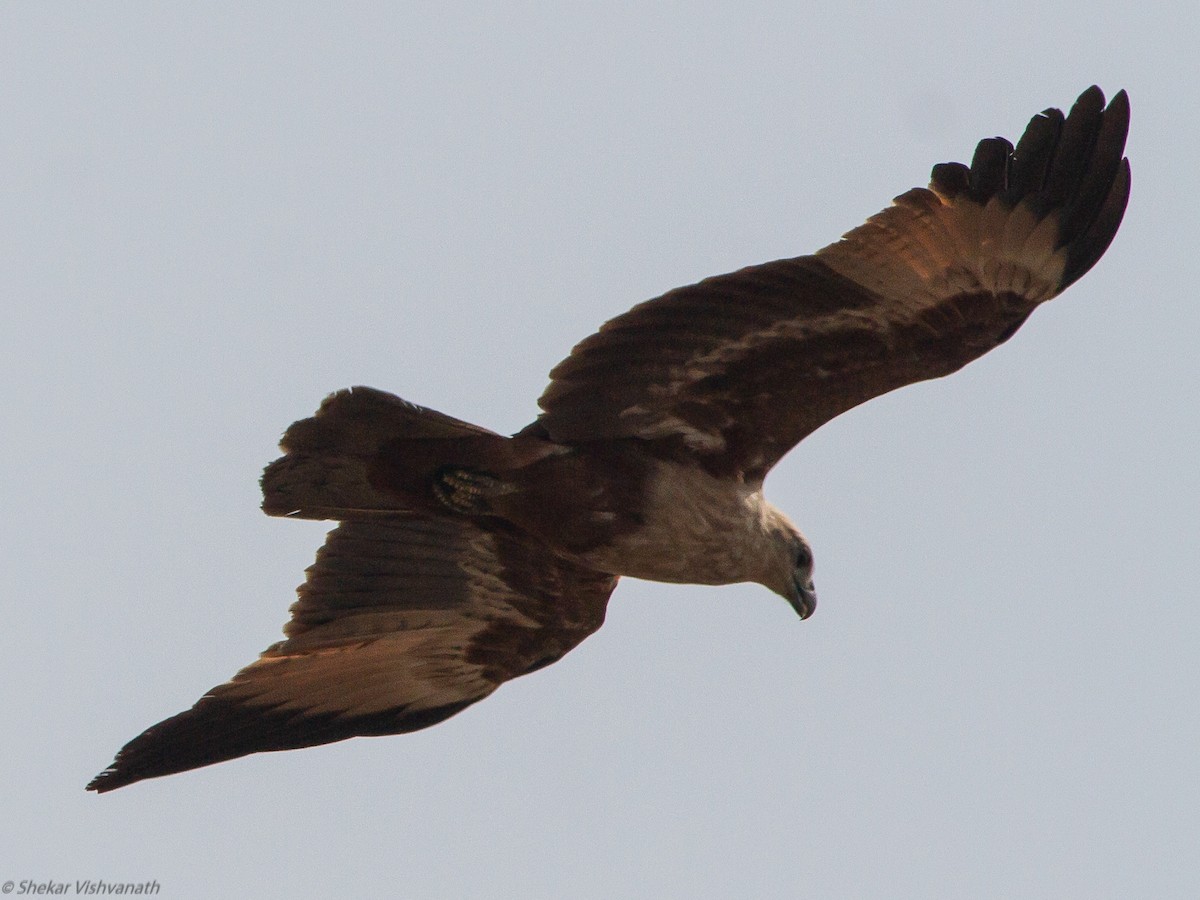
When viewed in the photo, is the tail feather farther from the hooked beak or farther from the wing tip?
the wing tip

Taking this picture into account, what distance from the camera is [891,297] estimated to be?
8.41 meters

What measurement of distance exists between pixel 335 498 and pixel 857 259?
8.05ft

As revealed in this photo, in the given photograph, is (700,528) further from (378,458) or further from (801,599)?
(378,458)

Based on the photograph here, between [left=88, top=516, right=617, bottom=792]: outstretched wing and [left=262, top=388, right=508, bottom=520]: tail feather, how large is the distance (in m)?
0.37

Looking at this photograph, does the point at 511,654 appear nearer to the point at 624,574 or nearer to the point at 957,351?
the point at 624,574

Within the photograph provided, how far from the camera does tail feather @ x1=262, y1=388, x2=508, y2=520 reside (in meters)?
8.51

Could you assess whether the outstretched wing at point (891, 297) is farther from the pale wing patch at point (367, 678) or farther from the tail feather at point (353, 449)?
the pale wing patch at point (367, 678)

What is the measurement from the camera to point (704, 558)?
8.85 meters

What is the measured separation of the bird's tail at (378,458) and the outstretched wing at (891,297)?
1.17 feet

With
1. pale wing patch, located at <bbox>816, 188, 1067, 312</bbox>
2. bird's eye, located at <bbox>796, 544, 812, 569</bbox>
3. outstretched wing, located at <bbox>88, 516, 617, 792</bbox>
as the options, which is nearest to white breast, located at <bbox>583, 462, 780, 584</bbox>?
bird's eye, located at <bbox>796, 544, 812, 569</bbox>

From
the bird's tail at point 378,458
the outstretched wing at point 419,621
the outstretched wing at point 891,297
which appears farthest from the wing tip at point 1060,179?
the outstretched wing at point 419,621

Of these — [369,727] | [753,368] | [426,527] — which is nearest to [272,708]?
[369,727]

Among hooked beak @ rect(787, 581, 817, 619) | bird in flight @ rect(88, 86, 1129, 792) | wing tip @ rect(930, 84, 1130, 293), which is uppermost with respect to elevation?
wing tip @ rect(930, 84, 1130, 293)

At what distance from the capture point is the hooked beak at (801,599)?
29.4 ft
